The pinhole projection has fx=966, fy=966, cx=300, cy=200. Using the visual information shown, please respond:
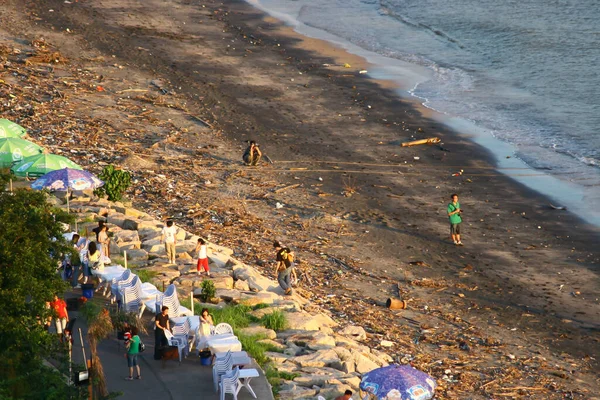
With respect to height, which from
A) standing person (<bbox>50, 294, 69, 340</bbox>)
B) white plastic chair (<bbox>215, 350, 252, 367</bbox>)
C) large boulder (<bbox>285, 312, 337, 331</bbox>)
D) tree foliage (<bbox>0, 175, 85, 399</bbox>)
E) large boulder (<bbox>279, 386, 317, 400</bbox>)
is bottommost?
large boulder (<bbox>285, 312, 337, 331</bbox>)

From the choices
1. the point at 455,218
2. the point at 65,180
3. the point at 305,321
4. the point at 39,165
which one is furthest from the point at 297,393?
the point at 455,218

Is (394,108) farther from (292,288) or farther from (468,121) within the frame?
(292,288)

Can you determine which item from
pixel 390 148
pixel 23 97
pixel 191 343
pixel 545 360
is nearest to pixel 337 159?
pixel 390 148

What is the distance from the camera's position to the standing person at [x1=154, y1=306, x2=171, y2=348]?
15.1m

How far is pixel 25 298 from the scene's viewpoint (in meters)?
12.3

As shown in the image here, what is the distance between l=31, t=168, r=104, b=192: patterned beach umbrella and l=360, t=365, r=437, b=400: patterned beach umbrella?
9.22 m

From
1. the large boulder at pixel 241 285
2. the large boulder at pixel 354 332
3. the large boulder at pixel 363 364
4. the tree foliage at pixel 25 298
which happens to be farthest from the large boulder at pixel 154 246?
the tree foliage at pixel 25 298

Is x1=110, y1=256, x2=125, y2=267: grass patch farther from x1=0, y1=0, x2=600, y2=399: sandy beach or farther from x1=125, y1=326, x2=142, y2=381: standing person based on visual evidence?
x1=125, y1=326, x2=142, y2=381: standing person

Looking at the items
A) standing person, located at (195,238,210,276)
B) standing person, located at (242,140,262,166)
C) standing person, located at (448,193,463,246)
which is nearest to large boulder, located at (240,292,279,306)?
standing person, located at (195,238,210,276)

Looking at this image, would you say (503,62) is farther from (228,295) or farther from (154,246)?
(228,295)

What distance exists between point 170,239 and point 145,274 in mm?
1256

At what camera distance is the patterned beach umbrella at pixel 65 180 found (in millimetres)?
20828

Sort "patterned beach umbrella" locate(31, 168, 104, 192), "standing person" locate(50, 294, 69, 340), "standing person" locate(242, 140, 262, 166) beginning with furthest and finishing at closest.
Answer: "standing person" locate(242, 140, 262, 166)
"patterned beach umbrella" locate(31, 168, 104, 192)
"standing person" locate(50, 294, 69, 340)

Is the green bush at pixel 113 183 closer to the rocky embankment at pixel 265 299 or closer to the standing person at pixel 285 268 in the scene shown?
the rocky embankment at pixel 265 299
